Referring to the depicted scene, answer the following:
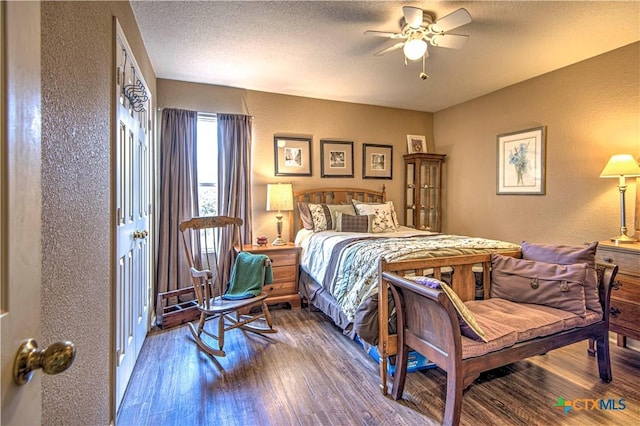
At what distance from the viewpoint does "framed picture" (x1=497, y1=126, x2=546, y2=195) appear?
141 inches

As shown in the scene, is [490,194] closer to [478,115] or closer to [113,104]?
[478,115]

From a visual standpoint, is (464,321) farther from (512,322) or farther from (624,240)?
(624,240)

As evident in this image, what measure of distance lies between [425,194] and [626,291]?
2658 millimetres

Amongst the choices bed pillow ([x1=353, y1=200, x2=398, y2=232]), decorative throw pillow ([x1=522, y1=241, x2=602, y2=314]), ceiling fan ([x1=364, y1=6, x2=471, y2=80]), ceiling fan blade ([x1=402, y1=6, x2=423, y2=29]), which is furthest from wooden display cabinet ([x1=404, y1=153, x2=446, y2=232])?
ceiling fan blade ([x1=402, y1=6, x2=423, y2=29])

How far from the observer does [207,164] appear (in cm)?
383

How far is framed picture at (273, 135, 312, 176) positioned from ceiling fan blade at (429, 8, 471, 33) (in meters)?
2.19

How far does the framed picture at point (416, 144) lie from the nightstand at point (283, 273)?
8.12 feet

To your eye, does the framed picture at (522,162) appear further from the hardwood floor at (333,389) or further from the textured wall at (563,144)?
the hardwood floor at (333,389)

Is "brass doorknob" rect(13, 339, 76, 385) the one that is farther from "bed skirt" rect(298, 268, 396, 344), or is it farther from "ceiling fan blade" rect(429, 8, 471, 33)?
"ceiling fan blade" rect(429, 8, 471, 33)

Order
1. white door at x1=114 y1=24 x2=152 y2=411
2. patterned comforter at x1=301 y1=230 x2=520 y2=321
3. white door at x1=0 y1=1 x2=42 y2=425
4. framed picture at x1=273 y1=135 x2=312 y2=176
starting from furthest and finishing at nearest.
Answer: framed picture at x1=273 y1=135 x2=312 y2=176
patterned comforter at x1=301 y1=230 x2=520 y2=321
white door at x1=114 y1=24 x2=152 y2=411
white door at x1=0 y1=1 x2=42 y2=425

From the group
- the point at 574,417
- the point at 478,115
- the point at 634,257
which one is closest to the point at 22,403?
the point at 574,417

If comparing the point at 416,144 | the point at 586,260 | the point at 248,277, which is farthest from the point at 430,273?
the point at 416,144

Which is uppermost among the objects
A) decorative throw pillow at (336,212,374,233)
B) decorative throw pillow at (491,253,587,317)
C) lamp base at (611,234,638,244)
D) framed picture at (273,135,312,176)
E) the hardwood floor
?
framed picture at (273,135,312,176)

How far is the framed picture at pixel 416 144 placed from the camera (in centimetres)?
490
